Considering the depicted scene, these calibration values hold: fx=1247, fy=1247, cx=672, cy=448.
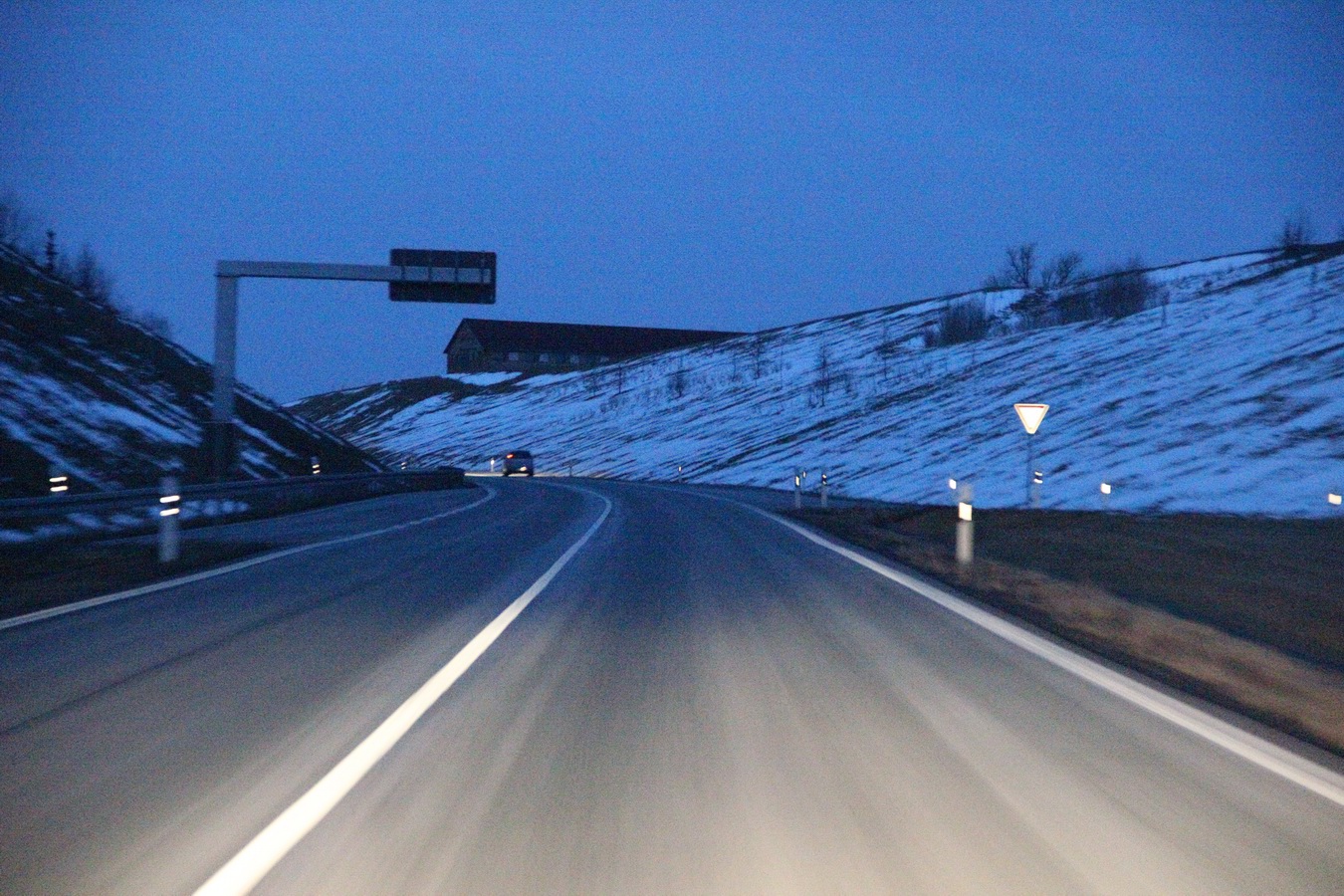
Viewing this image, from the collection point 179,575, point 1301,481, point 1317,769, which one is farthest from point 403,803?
point 1301,481

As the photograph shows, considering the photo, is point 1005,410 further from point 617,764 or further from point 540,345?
point 540,345

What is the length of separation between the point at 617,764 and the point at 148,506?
17.6m

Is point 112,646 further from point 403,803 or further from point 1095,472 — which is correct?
point 1095,472

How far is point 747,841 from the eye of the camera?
17.1ft

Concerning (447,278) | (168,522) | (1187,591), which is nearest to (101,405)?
(447,278)

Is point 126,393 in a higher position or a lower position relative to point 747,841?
higher

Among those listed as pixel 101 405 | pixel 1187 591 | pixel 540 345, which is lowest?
pixel 1187 591

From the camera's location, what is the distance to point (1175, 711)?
25.3ft

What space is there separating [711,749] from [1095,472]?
35.7 m

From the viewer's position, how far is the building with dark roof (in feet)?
497

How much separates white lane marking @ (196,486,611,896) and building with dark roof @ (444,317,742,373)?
139 metres

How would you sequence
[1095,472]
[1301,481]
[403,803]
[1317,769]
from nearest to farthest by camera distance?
[403,803]
[1317,769]
[1301,481]
[1095,472]

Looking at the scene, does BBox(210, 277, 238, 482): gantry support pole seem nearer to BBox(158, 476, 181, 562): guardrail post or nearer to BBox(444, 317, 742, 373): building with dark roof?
BBox(158, 476, 181, 562): guardrail post

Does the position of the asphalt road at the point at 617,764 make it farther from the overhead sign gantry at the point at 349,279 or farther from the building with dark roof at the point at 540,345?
the building with dark roof at the point at 540,345
